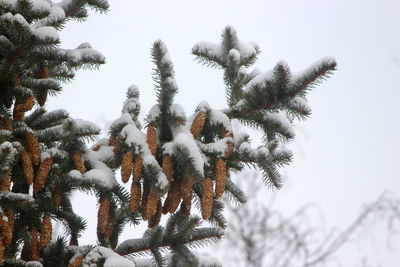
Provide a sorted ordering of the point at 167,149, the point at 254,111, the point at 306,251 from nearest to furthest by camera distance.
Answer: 1. the point at 167,149
2. the point at 254,111
3. the point at 306,251

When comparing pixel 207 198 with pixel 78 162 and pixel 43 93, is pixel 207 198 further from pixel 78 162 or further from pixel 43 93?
pixel 43 93

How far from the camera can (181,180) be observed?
2.70m

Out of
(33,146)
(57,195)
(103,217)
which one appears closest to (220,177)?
(103,217)

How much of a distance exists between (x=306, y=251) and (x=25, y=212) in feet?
15.9

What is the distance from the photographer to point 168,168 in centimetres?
260

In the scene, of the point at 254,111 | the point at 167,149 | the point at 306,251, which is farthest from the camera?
the point at 306,251

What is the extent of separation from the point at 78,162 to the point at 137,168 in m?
0.35

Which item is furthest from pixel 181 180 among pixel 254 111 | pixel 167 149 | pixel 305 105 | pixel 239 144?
pixel 305 105

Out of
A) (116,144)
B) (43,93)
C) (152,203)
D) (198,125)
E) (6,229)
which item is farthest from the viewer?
(43,93)

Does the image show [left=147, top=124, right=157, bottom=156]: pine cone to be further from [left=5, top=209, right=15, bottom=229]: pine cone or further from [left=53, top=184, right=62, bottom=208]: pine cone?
[left=5, top=209, right=15, bottom=229]: pine cone

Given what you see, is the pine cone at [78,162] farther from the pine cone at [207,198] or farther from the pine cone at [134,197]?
the pine cone at [207,198]

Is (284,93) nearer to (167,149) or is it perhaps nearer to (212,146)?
(212,146)

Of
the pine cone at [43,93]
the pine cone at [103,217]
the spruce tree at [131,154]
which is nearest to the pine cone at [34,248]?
the spruce tree at [131,154]

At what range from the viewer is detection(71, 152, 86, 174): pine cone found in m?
2.70
